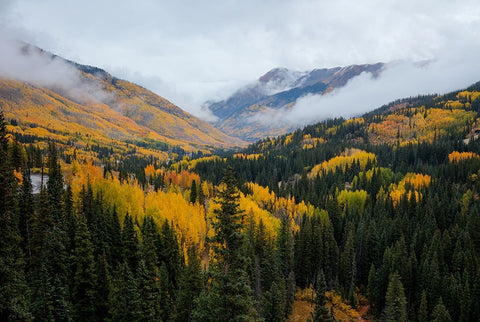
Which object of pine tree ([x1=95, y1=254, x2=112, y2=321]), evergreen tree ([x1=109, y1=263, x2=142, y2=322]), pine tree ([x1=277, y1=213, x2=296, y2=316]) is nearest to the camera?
evergreen tree ([x1=109, y1=263, x2=142, y2=322])

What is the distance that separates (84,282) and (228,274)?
33732 mm

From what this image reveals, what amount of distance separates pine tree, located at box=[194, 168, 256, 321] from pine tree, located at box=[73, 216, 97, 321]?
100 feet

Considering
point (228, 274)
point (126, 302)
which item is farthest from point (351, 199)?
point (228, 274)

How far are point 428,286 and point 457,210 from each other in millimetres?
47007

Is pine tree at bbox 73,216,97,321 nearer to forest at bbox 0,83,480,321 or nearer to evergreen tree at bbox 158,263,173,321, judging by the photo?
forest at bbox 0,83,480,321

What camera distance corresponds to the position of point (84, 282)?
44.4 m

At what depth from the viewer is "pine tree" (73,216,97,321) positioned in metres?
43.8

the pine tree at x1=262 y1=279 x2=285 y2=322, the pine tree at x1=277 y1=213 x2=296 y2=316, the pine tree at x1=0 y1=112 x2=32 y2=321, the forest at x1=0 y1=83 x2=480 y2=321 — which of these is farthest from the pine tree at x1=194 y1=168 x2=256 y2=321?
the pine tree at x1=277 y1=213 x2=296 y2=316

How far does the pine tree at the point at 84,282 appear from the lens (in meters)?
43.8

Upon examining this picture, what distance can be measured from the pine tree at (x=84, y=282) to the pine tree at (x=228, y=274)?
30515mm

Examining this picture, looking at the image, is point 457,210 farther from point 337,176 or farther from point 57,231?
point 57,231

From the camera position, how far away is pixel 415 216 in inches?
4107

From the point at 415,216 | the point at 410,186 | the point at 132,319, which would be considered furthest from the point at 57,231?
the point at 410,186

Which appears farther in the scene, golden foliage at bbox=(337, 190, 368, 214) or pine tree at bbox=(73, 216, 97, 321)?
golden foliage at bbox=(337, 190, 368, 214)
